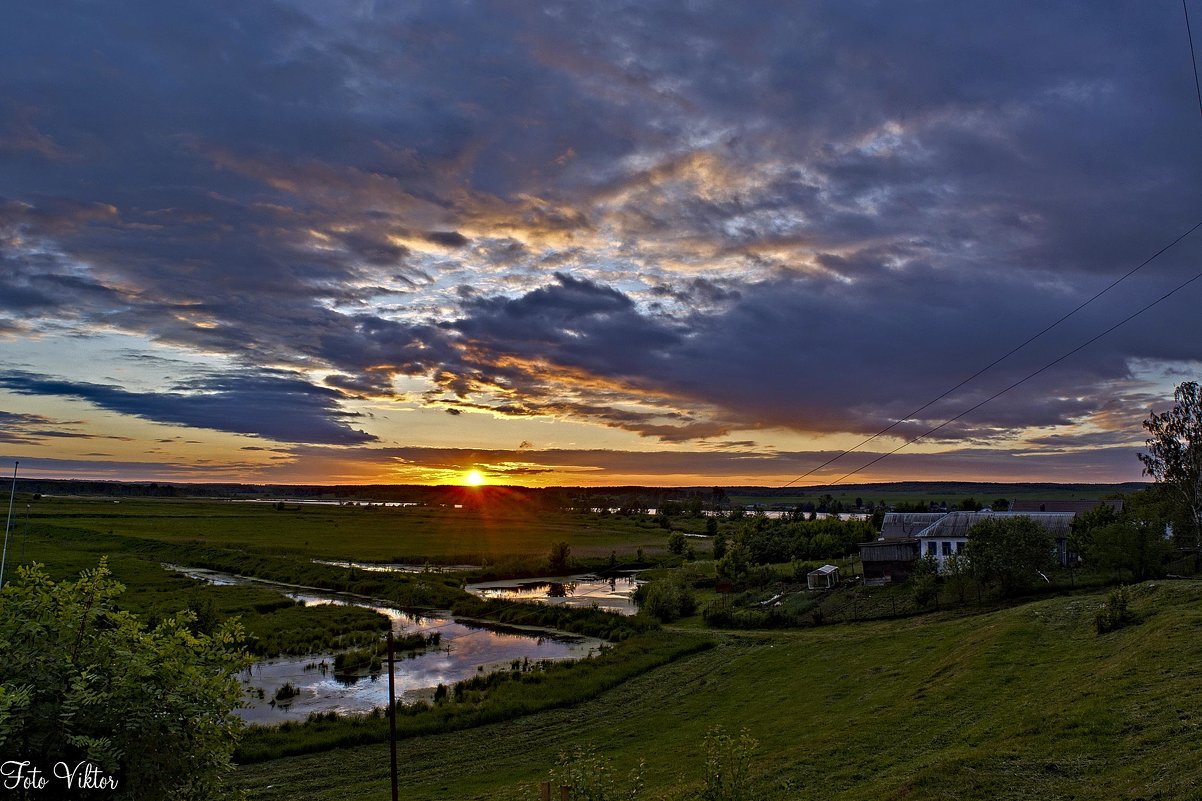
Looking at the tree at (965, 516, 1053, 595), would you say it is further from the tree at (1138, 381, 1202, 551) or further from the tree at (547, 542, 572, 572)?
the tree at (547, 542, 572, 572)

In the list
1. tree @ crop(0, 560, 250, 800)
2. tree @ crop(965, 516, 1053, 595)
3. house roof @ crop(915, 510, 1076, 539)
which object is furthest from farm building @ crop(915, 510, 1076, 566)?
tree @ crop(0, 560, 250, 800)

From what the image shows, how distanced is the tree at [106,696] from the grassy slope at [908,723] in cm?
1050

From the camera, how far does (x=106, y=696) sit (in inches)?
376

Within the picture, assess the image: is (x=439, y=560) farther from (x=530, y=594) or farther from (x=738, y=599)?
(x=738, y=599)

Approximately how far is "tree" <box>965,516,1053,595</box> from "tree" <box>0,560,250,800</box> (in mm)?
53235

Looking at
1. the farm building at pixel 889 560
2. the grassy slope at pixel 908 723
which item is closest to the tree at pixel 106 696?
the grassy slope at pixel 908 723

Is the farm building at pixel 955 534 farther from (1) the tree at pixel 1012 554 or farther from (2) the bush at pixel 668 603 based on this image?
(2) the bush at pixel 668 603

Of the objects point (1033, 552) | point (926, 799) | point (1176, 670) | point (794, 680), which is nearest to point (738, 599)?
point (1033, 552)

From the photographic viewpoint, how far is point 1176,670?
2116 cm

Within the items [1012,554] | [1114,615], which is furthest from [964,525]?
[1114,615]

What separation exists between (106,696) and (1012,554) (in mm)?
55882

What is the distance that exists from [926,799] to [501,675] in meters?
33.9

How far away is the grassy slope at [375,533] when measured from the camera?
124 metres
